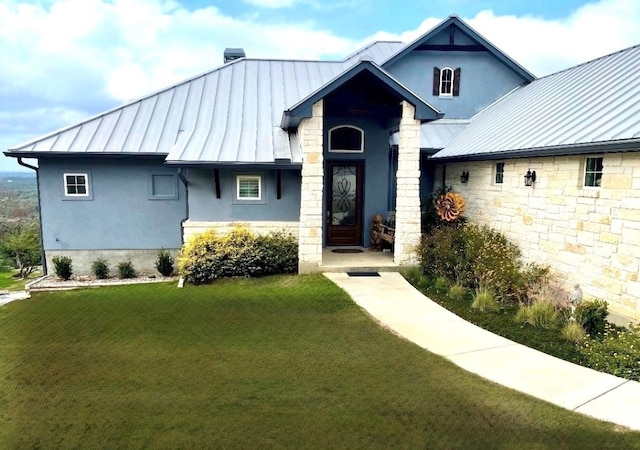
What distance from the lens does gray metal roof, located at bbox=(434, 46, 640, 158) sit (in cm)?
755

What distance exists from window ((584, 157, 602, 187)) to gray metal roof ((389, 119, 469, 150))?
19.1 ft

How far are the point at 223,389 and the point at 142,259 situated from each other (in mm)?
8757

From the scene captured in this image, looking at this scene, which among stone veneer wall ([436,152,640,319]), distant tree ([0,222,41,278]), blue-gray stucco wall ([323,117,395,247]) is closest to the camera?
stone veneer wall ([436,152,640,319])

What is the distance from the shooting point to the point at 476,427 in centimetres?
438

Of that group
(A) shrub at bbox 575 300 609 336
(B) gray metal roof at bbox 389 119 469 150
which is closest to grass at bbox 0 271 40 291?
(B) gray metal roof at bbox 389 119 469 150

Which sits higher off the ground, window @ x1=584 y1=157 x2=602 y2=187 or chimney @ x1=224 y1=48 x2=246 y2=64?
chimney @ x1=224 y1=48 x2=246 y2=64

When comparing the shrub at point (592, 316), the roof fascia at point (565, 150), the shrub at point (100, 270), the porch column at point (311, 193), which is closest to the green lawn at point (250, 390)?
the porch column at point (311, 193)

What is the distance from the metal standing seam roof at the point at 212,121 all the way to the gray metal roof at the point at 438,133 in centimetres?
319

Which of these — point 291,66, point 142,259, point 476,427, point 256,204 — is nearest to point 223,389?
point 476,427

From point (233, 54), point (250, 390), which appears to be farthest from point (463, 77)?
point (250, 390)

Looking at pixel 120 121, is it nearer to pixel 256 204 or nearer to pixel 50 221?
pixel 50 221

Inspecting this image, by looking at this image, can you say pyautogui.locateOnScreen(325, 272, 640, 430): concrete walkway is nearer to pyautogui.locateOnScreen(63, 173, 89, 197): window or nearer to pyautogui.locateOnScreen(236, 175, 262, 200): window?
pyautogui.locateOnScreen(236, 175, 262, 200): window

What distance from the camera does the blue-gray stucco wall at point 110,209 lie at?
12242 millimetres

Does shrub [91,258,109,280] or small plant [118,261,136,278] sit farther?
small plant [118,261,136,278]
